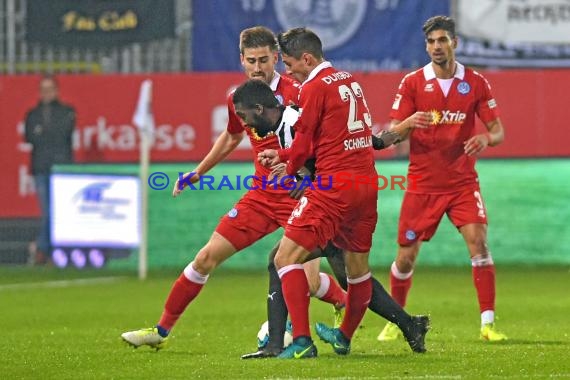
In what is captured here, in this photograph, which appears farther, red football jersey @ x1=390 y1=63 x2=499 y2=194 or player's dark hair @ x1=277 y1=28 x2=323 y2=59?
red football jersey @ x1=390 y1=63 x2=499 y2=194

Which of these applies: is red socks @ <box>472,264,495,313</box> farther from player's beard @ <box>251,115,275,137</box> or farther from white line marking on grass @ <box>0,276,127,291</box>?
white line marking on grass @ <box>0,276,127,291</box>

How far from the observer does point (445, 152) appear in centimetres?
1156

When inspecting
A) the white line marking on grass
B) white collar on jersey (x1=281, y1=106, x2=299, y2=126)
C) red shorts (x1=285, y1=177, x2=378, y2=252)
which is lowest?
the white line marking on grass

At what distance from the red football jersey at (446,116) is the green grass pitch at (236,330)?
1213 millimetres

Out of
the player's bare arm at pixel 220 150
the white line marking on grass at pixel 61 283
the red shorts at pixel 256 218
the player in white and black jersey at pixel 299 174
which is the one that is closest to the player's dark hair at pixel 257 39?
the player in white and black jersey at pixel 299 174

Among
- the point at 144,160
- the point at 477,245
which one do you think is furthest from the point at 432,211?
the point at 144,160

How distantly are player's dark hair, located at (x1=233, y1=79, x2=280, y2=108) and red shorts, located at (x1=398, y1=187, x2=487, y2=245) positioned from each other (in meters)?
2.36

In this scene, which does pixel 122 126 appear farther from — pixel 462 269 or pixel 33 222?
pixel 462 269

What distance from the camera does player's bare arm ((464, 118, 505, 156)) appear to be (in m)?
11.1

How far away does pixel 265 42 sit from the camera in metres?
10.2

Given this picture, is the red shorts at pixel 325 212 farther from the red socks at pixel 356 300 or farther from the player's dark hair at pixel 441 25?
the player's dark hair at pixel 441 25

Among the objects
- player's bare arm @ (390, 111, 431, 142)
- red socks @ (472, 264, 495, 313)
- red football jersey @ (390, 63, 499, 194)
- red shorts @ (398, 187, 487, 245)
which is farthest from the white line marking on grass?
player's bare arm @ (390, 111, 431, 142)

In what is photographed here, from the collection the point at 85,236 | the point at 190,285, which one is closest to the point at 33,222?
the point at 85,236

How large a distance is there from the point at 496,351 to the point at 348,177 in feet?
5.31
